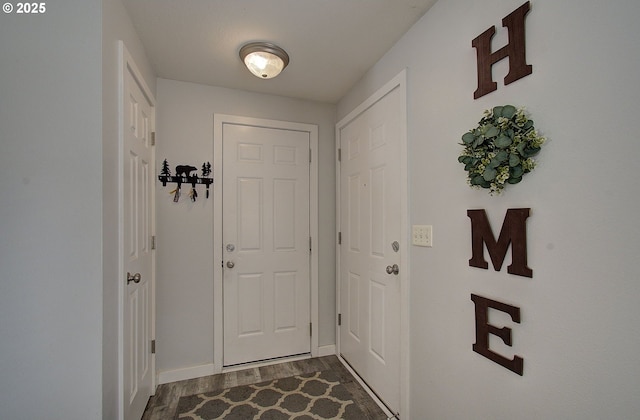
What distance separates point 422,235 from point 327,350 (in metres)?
1.68

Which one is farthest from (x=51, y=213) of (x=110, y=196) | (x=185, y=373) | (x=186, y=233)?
(x=185, y=373)

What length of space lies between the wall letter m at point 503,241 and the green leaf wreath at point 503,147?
4.6 inches

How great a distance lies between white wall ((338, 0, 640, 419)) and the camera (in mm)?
767

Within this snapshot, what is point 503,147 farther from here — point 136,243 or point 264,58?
point 136,243

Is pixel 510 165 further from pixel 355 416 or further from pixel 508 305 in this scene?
pixel 355 416

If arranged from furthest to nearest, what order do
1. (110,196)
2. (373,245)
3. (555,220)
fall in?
(373,245) → (110,196) → (555,220)

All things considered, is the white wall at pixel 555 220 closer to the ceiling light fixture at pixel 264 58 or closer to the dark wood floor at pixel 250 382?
the dark wood floor at pixel 250 382

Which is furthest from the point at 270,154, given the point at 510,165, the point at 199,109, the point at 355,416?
the point at 355,416

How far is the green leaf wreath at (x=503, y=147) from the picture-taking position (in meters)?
0.96

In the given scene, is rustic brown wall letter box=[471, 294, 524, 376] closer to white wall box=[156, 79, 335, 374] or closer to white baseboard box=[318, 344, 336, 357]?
white baseboard box=[318, 344, 336, 357]

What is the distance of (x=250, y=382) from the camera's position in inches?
86.0

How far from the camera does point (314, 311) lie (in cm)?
259

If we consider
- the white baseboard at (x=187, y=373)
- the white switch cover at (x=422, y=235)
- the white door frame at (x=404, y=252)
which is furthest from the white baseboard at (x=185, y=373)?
the white switch cover at (x=422, y=235)

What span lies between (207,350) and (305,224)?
1.31 metres
